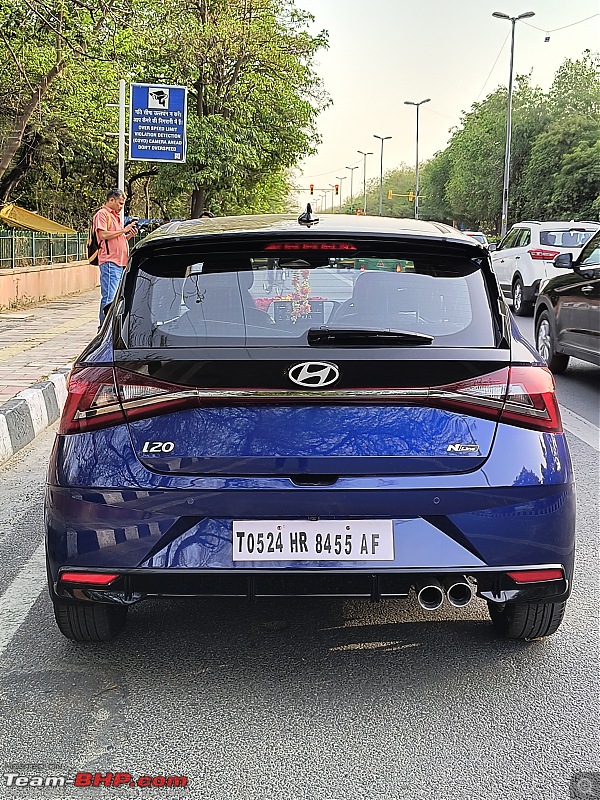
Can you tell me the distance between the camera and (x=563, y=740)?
126 inches

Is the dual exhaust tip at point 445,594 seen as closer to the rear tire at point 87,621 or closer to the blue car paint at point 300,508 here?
the blue car paint at point 300,508

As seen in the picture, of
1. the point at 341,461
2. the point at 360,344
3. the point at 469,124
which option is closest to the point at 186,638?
the point at 341,461

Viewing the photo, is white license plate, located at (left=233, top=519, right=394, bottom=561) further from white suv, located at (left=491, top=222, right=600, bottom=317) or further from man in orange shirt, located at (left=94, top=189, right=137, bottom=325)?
white suv, located at (left=491, top=222, right=600, bottom=317)

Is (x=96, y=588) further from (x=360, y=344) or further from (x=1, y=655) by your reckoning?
(x=360, y=344)

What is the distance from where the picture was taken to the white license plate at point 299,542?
3279 mm

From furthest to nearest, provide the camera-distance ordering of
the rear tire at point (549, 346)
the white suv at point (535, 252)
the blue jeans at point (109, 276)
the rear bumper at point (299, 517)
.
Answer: the white suv at point (535, 252), the blue jeans at point (109, 276), the rear tire at point (549, 346), the rear bumper at point (299, 517)

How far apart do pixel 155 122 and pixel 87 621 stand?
2259cm

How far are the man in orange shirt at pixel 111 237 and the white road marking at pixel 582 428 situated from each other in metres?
6.82

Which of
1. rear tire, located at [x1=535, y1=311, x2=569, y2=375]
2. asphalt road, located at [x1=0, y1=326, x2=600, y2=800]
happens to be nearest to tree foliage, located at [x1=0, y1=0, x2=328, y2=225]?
rear tire, located at [x1=535, y1=311, x2=569, y2=375]

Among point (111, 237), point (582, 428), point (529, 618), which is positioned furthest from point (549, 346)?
point (529, 618)

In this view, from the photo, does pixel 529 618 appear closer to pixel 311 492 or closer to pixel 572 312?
pixel 311 492

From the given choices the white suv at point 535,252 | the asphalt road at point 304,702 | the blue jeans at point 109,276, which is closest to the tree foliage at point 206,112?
the white suv at point 535,252

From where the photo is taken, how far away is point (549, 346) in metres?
11.7

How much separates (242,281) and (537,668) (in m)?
1.71
